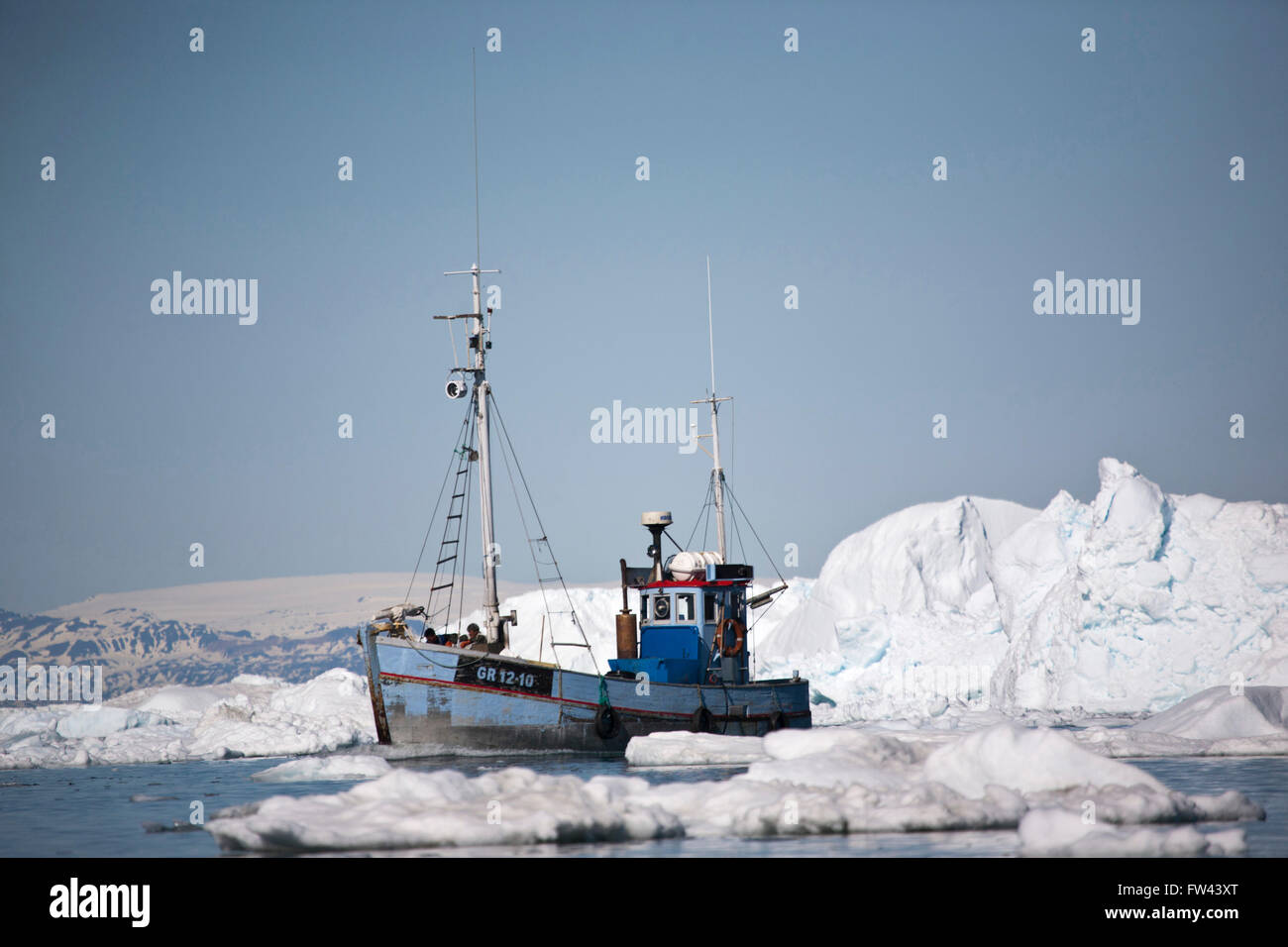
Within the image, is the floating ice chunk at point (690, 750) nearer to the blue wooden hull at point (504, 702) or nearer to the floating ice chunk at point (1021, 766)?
the blue wooden hull at point (504, 702)

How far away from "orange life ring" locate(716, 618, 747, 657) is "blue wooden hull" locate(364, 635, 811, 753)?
201 centimetres

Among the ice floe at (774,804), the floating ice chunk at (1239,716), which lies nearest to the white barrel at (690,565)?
the floating ice chunk at (1239,716)

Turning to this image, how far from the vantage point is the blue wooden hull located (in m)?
27.5

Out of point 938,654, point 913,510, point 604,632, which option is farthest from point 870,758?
point 604,632

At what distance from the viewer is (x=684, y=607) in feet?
107

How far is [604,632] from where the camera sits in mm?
74312

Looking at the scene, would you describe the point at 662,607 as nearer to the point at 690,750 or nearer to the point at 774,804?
the point at 690,750

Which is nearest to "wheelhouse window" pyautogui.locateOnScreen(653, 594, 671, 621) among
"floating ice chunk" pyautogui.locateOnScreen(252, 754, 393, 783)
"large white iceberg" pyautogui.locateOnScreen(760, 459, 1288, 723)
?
"floating ice chunk" pyautogui.locateOnScreen(252, 754, 393, 783)

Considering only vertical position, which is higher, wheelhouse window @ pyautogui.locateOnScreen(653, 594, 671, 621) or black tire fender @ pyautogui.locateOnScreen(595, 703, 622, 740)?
wheelhouse window @ pyautogui.locateOnScreen(653, 594, 671, 621)

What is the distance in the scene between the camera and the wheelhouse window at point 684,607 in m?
32.7

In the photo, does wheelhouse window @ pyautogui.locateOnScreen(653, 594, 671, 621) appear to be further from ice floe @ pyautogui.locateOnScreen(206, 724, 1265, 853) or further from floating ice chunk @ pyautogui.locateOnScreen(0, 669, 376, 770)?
ice floe @ pyautogui.locateOnScreen(206, 724, 1265, 853)

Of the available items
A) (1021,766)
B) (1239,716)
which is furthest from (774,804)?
(1239,716)
